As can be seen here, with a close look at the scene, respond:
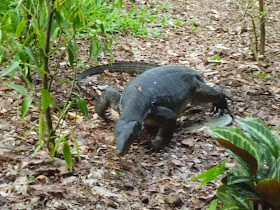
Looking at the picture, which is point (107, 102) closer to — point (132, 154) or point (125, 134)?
point (132, 154)

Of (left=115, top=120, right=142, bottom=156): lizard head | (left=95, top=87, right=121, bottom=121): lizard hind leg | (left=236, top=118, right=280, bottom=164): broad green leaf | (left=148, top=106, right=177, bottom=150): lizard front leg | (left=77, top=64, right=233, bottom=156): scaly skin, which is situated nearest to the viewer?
(left=236, top=118, right=280, bottom=164): broad green leaf

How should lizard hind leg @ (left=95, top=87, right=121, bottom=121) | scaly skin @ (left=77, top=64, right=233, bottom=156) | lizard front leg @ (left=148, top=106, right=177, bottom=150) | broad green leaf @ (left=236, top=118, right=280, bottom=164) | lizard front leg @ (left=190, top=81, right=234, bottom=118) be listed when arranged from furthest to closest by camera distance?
lizard front leg @ (left=190, top=81, right=234, bottom=118)
lizard hind leg @ (left=95, top=87, right=121, bottom=121)
lizard front leg @ (left=148, top=106, right=177, bottom=150)
scaly skin @ (left=77, top=64, right=233, bottom=156)
broad green leaf @ (left=236, top=118, right=280, bottom=164)

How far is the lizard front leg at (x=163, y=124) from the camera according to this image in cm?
438

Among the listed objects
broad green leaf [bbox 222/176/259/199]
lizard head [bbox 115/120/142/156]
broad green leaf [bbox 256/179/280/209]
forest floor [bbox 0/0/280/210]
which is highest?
broad green leaf [bbox 256/179/280/209]

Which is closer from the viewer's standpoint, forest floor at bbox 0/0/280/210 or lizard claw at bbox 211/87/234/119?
forest floor at bbox 0/0/280/210

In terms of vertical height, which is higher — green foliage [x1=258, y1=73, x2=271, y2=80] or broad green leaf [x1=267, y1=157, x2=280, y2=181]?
broad green leaf [x1=267, y1=157, x2=280, y2=181]

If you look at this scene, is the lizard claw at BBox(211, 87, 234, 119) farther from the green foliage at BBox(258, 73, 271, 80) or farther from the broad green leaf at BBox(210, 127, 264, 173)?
the broad green leaf at BBox(210, 127, 264, 173)

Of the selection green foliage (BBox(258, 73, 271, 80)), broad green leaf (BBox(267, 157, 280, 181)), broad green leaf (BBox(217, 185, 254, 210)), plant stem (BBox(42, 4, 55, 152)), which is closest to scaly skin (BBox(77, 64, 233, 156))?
plant stem (BBox(42, 4, 55, 152))

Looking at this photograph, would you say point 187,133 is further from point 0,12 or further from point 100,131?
point 0,12

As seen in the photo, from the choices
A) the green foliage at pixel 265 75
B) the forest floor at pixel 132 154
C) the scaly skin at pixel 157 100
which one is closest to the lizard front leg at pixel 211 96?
the scaly skin at pixel 157 100

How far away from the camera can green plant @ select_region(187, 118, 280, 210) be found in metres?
2.64

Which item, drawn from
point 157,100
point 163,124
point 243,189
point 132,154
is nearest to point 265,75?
point 157,100

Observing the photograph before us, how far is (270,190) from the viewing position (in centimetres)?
258

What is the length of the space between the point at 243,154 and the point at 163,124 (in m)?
1.85
